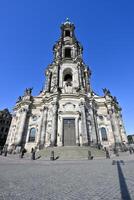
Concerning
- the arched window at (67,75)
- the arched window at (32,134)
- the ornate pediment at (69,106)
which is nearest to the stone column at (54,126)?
the ornate pediment at (69,106)

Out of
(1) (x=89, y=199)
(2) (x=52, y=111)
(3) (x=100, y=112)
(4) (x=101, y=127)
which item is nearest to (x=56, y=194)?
(1) (x=89, y=199)

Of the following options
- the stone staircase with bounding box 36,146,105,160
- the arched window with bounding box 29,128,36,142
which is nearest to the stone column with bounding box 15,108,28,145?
the arched window with bounding box 29,128,36,142

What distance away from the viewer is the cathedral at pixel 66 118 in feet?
78.4

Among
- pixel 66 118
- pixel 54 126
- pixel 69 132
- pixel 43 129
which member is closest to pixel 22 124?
pixel 43 129

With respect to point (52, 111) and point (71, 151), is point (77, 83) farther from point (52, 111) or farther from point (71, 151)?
point (71, 151)

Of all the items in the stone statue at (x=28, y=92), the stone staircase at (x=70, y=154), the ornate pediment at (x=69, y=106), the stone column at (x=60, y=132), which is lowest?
the stone staircase at (x=70, y=154)

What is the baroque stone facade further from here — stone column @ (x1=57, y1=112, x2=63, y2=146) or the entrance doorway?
the entrance doorway

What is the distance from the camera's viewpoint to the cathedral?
23891 mm

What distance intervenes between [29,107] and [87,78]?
15803 millimetres

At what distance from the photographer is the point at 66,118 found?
25.4m

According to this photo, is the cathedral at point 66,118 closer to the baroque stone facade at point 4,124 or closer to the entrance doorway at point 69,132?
the entrance doorway at point 69,132

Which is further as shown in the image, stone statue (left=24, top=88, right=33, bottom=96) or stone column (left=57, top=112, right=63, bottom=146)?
stone statue (left=24, top=88, right=33, bottom=96)

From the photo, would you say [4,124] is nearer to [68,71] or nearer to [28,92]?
[28,92]

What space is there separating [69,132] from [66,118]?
263cm
